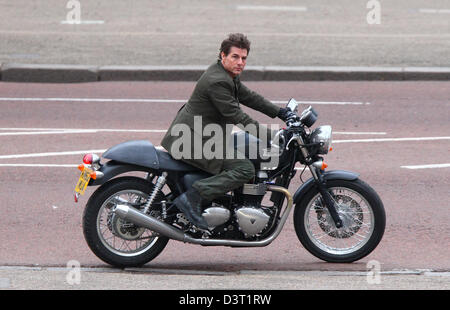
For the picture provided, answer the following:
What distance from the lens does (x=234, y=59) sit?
7.05 m

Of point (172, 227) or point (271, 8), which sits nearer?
point (172, 227)

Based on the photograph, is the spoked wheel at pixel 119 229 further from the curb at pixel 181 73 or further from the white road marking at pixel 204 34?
the white road marking at pixel 204 34

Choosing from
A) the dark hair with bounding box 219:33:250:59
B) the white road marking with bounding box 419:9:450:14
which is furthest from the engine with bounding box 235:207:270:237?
the white road marking with bounding box 419:9:450:14

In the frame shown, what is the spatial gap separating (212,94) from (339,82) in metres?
9.28

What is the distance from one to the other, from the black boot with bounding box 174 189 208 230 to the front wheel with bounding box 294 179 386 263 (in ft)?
2.46

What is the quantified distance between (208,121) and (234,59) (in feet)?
1.57

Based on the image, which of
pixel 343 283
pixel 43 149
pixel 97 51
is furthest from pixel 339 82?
pixel 343 283

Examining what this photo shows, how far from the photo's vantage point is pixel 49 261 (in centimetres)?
748

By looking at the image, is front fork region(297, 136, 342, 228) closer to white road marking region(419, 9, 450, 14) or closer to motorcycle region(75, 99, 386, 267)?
motorcycle region(75, 99, 386, 267)

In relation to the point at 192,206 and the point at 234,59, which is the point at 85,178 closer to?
the point at 192,206

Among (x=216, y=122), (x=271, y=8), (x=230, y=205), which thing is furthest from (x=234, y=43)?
(x=271, y=8)

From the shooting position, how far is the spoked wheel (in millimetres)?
7105

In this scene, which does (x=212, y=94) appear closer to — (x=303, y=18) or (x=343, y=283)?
(x=343, y=283)

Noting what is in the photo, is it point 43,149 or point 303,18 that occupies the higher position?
point 303,18
